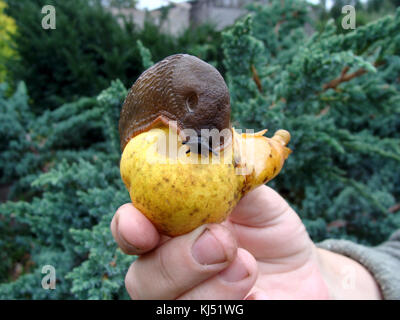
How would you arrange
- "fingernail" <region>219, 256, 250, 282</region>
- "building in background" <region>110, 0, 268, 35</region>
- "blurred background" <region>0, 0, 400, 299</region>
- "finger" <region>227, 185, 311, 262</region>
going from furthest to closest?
1. "building in background" <region>110, 0, 268, 35</region>
2. "blurred background" <region>0, 0, 400, 299</region>
3. "finger" <region>227, 185, 311, 262</region>
4. "fingernail" <region>219, 256, 250, 282</region>

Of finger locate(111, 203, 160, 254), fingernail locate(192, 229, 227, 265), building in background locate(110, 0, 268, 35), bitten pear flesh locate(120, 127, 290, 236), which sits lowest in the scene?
fingernail locate(192, 229, 227, 265)

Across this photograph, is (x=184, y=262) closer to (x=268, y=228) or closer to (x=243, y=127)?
(x=268, y=228)

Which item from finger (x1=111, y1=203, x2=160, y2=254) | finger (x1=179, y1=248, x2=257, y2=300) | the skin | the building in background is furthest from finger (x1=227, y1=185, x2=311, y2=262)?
the building in background

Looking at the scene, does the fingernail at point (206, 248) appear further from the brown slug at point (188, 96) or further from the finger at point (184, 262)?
the brown slug at point (188, 96)

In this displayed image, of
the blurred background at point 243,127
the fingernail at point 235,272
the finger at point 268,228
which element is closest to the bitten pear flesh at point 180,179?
the fingernail at point 235,272

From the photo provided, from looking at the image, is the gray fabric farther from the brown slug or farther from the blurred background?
the brown slug

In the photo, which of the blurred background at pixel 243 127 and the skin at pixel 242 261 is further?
the blurred background at pixel 243 127

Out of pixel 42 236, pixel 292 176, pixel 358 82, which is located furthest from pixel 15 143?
pixel 358 82
